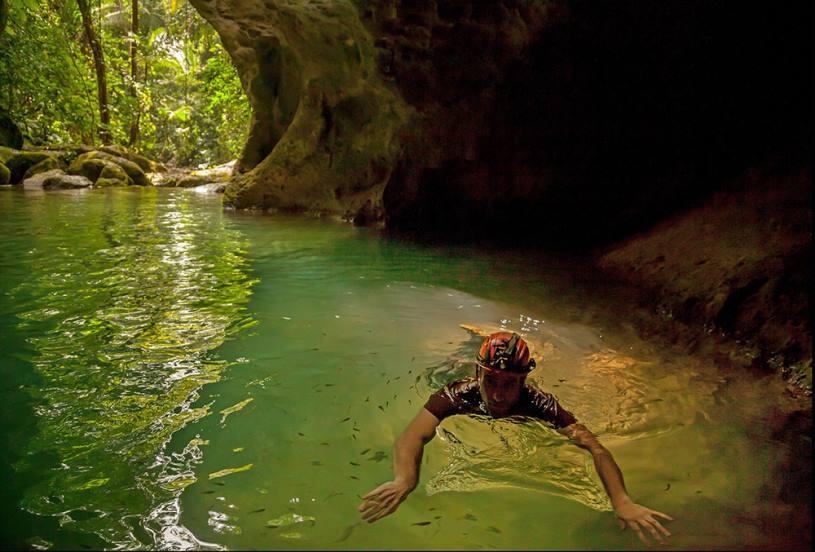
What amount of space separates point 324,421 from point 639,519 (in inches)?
61.5

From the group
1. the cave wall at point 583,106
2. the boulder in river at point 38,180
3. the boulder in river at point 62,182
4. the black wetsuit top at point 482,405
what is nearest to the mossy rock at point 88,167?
the boulder in river at point 38,180

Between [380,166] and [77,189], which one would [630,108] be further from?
[77,189]

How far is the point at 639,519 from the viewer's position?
2133 millimetres

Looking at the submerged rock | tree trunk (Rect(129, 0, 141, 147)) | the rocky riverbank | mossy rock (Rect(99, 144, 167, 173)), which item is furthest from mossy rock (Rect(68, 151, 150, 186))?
tree trunk (Rect(129, 0, 141, 147))

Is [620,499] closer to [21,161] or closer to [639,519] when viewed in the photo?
[639,519]

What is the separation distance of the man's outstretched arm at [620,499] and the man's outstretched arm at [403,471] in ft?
2.46

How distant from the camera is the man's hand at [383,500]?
2.15 metres

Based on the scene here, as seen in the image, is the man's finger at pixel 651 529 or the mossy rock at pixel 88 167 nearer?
the man's finger at pixel 651 529

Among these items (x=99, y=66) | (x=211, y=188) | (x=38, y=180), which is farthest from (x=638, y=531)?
(x=99, y=66)

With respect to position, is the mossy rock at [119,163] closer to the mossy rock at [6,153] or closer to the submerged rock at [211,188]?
the mossy rock at [6,153]

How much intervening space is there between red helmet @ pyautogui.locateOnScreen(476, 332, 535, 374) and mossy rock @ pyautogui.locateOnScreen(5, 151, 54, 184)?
19883 mm

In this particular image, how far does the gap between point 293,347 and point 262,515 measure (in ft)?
6.16

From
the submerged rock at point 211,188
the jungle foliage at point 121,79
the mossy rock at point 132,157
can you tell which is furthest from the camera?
the mossy rock at point 132,157

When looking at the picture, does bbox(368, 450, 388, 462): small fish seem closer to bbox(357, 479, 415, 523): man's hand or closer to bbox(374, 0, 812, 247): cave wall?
bbox(357, 479, 415, 523): man's hand
